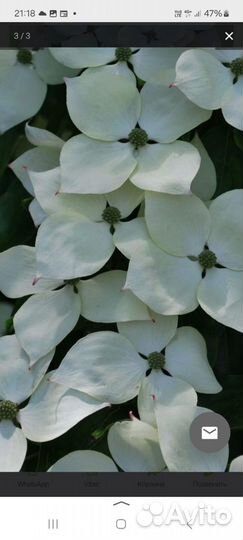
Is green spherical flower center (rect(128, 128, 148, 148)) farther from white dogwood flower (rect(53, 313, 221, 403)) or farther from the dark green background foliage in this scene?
white dogwood flower (rect(53, 313, 221, 403))

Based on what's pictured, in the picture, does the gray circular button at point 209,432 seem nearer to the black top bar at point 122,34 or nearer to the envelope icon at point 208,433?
the envelope icon at point 208,433

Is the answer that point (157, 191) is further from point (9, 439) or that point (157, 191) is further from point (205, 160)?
point (9, 439)

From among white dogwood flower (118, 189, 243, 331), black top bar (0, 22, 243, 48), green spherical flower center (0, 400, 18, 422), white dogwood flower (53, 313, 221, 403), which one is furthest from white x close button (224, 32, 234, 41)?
green spherical flower center (0, 400, 18, 422)

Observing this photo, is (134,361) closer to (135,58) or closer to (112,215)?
(112,215)

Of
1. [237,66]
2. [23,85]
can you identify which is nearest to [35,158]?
[23,85]

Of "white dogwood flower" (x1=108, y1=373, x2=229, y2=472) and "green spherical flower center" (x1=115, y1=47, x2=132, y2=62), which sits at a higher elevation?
"green spherical flower center" (x1=115, y1=47, x2=132, y2=62)

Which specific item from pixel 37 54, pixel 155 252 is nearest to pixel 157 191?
pixel 155 252

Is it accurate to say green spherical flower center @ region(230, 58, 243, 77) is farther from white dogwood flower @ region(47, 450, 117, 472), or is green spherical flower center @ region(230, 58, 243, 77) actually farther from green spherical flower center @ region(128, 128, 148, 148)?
white dogwood flower @ region(47, 450, 117, 472)

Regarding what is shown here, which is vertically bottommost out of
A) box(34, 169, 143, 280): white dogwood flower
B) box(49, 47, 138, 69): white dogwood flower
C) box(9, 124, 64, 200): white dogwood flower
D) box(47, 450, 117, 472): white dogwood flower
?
box(47, 450, 117, 472): white dogwood flower
